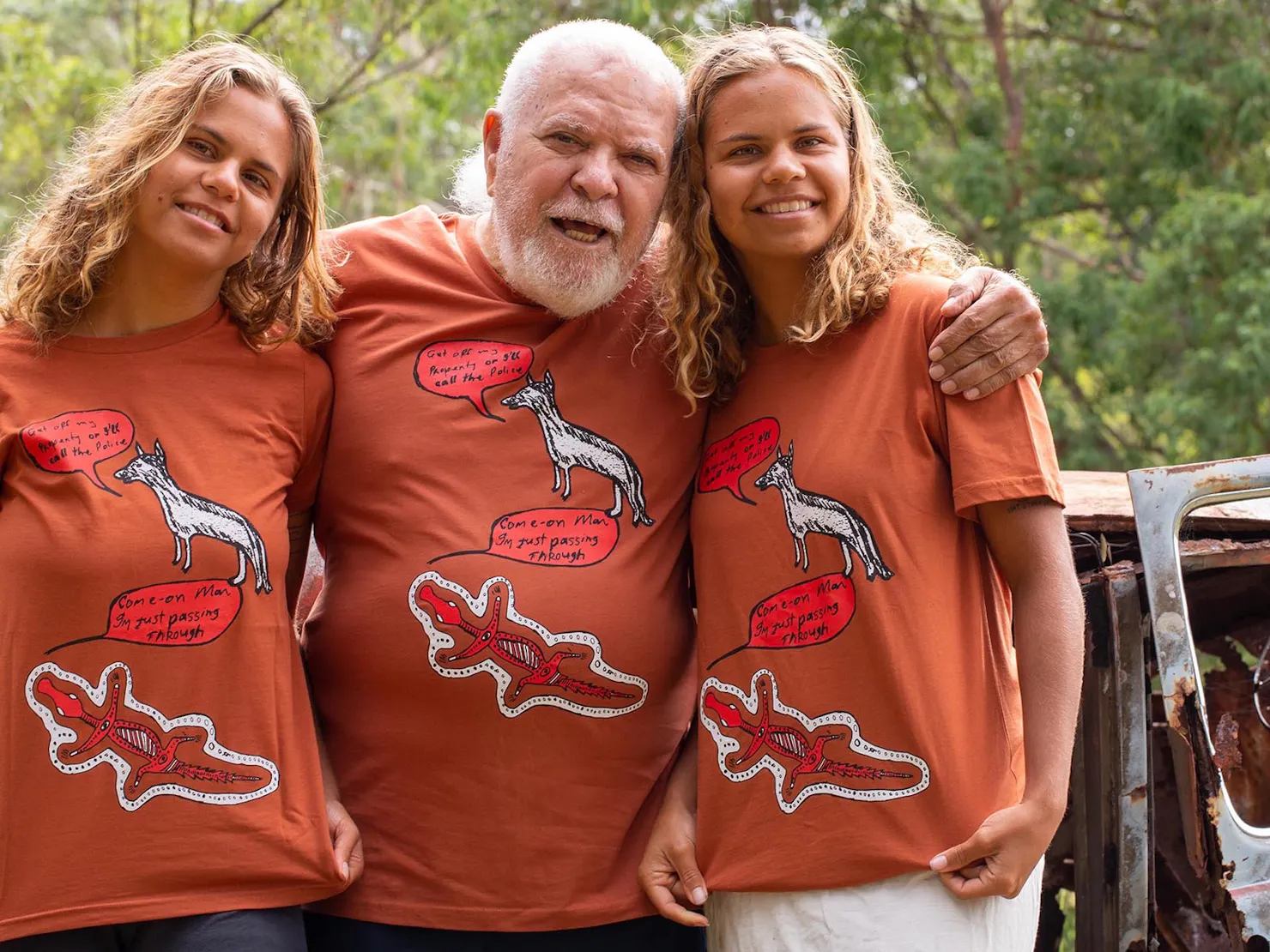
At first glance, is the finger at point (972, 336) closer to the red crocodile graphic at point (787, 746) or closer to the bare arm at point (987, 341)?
the bare arm at point (987, 341)

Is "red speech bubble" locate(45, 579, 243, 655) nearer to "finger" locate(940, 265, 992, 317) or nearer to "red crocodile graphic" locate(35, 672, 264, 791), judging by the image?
"red crocodile graphic" locate(35, 672, 264, 791)

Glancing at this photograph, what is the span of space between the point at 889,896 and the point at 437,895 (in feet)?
2.76

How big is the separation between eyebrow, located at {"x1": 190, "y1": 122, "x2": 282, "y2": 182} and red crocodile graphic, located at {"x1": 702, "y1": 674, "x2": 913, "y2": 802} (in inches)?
52.7

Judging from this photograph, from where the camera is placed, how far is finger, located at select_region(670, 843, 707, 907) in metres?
2.41

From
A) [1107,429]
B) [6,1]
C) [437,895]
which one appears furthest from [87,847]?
[6,1]

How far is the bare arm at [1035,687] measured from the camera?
220cm

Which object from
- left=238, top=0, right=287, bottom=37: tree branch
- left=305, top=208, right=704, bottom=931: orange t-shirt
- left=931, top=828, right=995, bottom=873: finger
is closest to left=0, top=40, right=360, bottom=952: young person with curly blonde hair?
left=305, top=208, right=704, bottom=931: orange t-shirt

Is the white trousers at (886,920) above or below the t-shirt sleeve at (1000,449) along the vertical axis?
below

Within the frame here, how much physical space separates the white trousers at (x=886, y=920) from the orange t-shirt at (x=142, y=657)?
808 mm

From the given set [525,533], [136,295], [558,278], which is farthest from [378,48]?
[525,533]

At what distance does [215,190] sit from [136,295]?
25 cm

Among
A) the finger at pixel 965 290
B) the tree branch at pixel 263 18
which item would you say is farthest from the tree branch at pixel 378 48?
the finger at pixel 965 290

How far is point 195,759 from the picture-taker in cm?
226

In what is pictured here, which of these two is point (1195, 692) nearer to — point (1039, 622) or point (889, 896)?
point (1039, 622)
